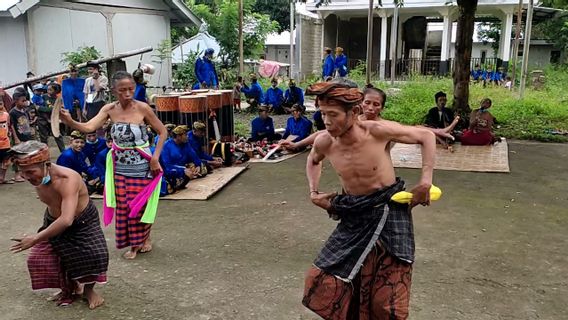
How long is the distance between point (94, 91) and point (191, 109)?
10.0 feet

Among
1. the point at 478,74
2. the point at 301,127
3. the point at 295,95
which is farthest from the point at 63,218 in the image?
the point at 478,74

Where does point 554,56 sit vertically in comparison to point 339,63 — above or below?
above

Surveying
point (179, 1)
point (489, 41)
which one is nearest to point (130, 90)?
point (179, 1)

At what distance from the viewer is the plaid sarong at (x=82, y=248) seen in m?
3.55

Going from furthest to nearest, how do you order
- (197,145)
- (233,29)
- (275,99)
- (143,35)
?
(233,29)
(143,35)
(275,99)
(197,145)

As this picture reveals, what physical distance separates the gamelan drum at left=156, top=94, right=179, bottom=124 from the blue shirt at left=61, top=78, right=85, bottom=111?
327cm

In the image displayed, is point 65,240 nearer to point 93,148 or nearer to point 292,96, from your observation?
point 93,148

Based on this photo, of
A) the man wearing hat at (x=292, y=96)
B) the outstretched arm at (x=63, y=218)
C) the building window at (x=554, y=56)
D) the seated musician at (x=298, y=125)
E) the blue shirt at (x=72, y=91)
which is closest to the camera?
the outstretched arm at (x=63, y=218)

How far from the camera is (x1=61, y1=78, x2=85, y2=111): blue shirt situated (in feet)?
34.3

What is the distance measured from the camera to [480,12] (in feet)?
71.5

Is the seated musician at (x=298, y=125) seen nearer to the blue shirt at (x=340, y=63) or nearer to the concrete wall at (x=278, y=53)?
the blue shirt at (x=340, y=63)

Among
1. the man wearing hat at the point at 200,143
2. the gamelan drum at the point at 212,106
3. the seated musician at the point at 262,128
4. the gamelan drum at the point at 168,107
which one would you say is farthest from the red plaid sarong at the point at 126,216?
the seated musician at the point at 262,128

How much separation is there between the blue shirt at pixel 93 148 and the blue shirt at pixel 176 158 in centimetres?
85

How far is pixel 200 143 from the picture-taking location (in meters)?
7.87
